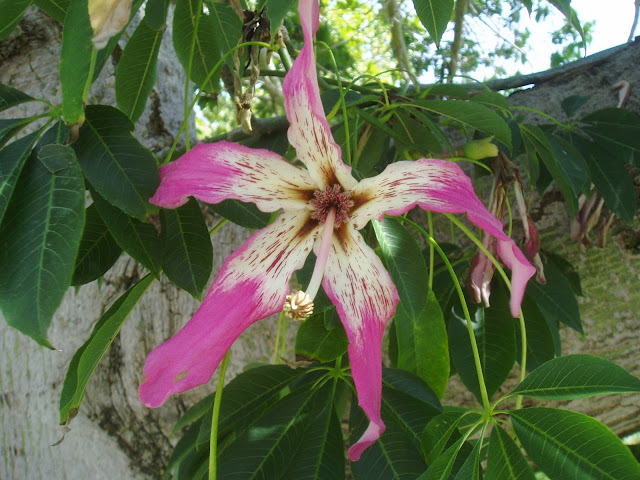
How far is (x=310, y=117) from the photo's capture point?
0.49 metres

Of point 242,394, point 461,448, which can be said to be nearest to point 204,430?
point 242,394

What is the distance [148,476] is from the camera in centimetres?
104

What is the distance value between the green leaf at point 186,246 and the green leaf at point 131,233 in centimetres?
2

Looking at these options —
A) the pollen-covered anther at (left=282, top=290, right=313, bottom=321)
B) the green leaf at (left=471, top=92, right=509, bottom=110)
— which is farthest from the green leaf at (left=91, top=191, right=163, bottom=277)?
the green leaf at (left=471, top=92, right=509, bottom=110)

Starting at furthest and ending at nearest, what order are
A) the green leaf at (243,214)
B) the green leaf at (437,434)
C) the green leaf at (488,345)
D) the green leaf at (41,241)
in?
the green leaf at (488,345) → the green leaf at (243,214) → the green leaf at (437,434) → the green leaf at (41,241)

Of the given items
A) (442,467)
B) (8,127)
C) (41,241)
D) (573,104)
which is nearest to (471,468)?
(442,467)

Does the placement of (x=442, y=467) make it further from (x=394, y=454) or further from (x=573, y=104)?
(x=573, y=104)

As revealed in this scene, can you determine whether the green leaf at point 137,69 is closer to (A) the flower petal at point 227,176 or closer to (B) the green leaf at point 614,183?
(A) the flower petal at point 227,176

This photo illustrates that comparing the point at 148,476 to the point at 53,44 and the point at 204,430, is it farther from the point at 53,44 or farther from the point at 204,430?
the point at 53,44

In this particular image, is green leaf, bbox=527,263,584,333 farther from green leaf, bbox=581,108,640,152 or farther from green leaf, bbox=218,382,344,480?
green leaf, bbox=218,382,344,480

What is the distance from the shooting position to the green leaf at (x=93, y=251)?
2.05 feet

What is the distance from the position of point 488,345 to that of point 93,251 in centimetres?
50

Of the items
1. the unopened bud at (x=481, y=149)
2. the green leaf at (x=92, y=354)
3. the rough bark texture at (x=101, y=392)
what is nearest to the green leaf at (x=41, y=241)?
the green leaf at (x=92, y=354)

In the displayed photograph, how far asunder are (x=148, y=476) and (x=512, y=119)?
0.84 metres
